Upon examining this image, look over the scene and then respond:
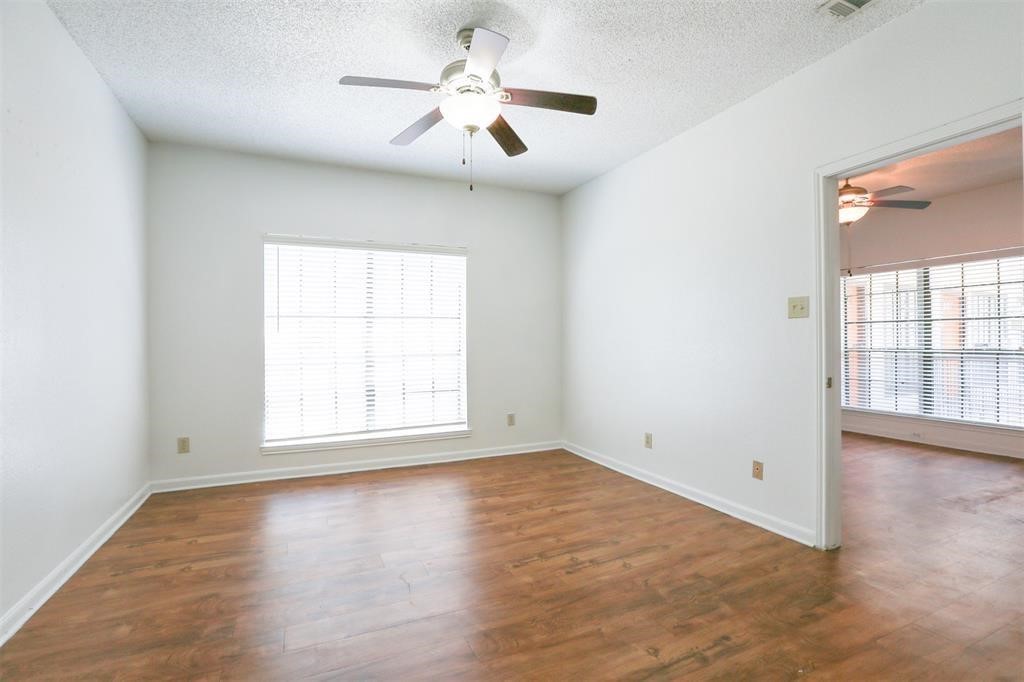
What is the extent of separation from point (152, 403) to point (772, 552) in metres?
4.39

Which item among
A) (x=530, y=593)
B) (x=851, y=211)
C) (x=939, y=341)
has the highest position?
(x=851, y=211)

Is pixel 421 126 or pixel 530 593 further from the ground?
pixel 421 126

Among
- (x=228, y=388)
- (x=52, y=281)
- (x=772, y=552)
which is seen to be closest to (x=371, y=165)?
(x=228, y=388)

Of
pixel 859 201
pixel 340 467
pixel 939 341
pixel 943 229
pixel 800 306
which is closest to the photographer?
pixel 800 306

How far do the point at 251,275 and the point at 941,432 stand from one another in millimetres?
7175

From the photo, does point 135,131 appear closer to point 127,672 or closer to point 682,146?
point 127,672

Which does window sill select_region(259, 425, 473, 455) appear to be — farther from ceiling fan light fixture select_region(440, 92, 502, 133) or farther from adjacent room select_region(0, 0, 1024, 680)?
ceiling fan light fixture select_region(440, 92, 502, 133)

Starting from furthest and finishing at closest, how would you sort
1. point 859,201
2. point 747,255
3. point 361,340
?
point 361,340
point 859,201
point 747,255

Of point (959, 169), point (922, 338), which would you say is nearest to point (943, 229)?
point (959, 169)

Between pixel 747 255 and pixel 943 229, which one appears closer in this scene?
pixel 747 255

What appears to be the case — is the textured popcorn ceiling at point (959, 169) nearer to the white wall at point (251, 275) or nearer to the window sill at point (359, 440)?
the white wall at point (251, 275)

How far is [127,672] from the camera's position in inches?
65.8

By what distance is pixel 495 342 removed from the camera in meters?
4.87

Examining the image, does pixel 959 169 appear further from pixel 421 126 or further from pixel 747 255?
pixel 421 126
